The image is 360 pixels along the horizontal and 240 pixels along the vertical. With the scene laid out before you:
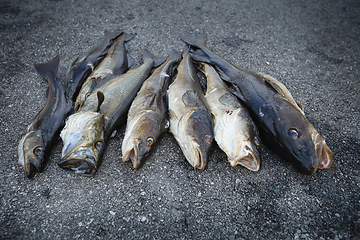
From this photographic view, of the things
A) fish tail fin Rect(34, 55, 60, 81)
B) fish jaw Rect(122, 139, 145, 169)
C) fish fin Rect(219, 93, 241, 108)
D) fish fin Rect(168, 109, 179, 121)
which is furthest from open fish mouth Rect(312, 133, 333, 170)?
fish tail fin Rect(34, 55, 60, 81)

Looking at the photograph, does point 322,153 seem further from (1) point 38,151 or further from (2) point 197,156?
(1) point 38,151

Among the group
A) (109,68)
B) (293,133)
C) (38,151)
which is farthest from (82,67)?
(293,133)

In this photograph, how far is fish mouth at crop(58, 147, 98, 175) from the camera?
9.46 feet

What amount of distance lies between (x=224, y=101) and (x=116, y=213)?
249 centimetres

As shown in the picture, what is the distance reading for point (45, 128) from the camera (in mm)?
3381

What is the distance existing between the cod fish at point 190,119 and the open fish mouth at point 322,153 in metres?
1.49

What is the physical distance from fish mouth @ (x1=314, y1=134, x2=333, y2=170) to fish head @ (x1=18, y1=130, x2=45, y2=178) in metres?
3.96

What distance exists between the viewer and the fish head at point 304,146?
119 inches

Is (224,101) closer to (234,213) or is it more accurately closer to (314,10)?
(234,213)

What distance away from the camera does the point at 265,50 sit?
5.65 metres

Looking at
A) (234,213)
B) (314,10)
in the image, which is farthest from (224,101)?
(314,10)

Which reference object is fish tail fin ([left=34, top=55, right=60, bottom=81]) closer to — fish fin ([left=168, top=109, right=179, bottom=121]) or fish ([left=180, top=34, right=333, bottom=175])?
fish fin ([left=168, top=109, right=179, bottom=121])

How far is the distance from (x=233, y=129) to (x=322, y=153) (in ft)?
4.29

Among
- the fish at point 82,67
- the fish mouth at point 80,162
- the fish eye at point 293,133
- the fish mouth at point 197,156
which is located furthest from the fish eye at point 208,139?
the fish at point 82,67
